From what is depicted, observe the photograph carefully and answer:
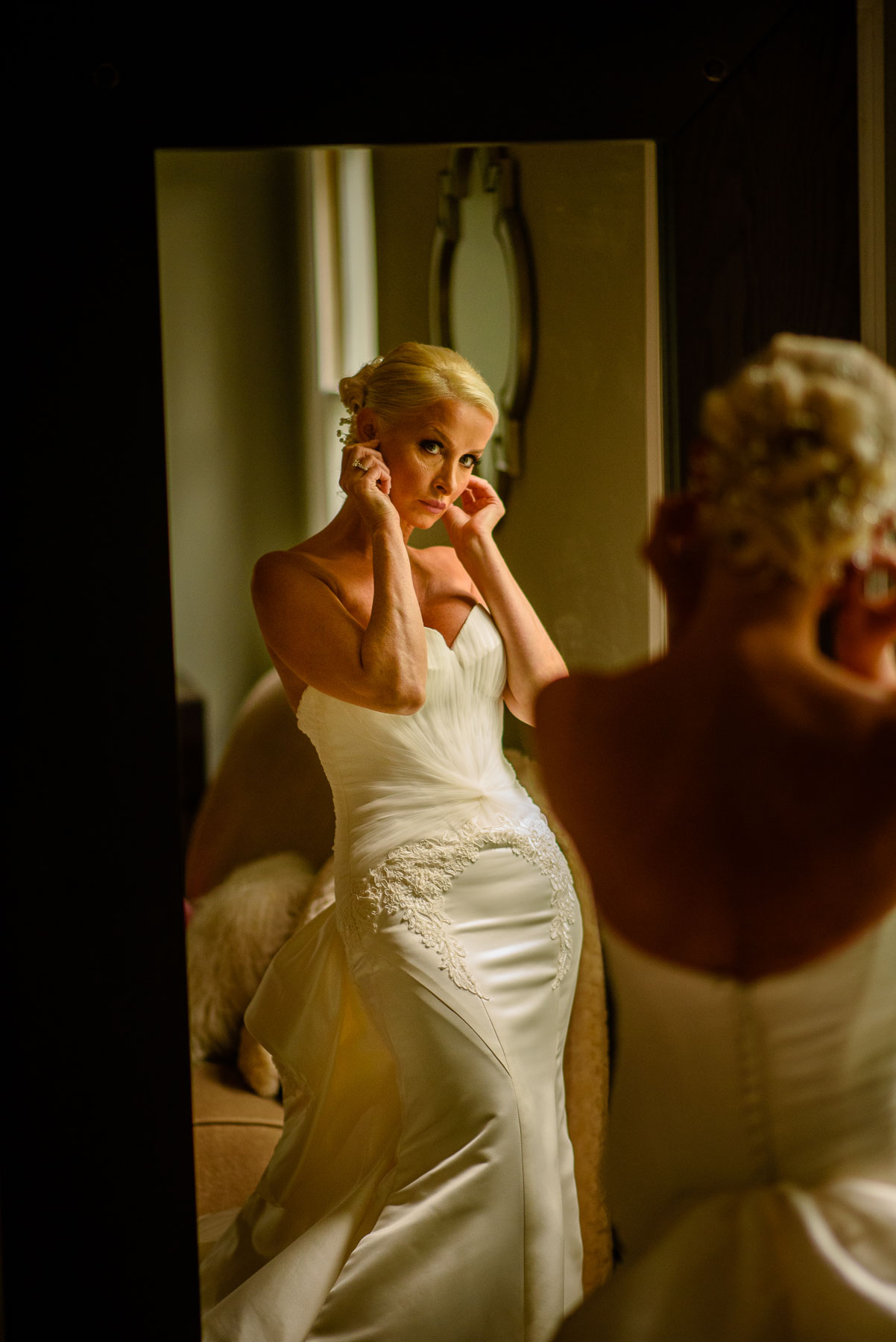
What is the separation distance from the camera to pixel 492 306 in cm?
102

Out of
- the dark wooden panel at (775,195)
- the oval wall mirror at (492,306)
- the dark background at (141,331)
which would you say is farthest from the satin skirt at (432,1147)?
the dark wooden panel at (775,195)

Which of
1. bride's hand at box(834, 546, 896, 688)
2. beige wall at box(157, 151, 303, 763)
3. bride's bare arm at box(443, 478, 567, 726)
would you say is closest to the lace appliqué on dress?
bride's bare arm at box(443, 478, 567, 726)

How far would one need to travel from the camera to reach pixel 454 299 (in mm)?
1017

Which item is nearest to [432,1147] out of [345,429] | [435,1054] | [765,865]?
[435,1054]

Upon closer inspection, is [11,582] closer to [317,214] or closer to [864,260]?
[317,214]

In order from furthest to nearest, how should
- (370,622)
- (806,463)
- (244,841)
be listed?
(244,841) < (370,622) < (806,463)

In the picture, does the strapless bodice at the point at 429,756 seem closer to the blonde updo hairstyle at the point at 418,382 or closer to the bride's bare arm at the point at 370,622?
the bride's bare arm at the point at 370,622

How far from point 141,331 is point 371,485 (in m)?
0.27

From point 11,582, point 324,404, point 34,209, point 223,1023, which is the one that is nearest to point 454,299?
point 324,404

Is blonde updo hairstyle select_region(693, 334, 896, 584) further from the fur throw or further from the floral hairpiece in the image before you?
the fur throw

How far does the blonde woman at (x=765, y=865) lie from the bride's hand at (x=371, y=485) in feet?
0.82

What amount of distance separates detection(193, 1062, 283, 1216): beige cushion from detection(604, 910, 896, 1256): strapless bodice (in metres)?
0.42

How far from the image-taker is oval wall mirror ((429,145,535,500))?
102 centimetres

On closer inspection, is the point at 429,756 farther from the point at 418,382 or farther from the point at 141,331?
the point at 141,331
